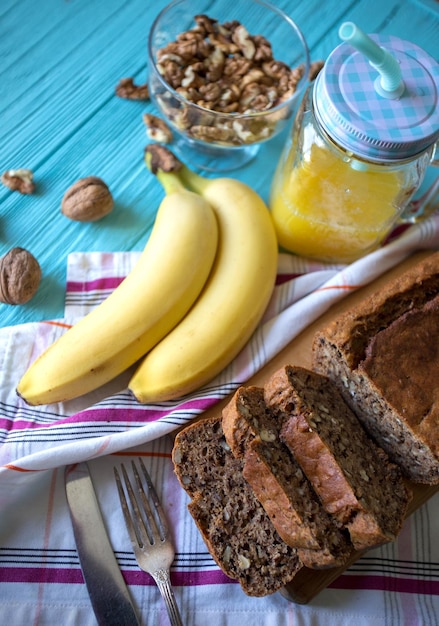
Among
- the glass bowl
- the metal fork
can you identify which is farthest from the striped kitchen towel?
the glass bowl

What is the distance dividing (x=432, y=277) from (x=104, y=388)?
961 mm

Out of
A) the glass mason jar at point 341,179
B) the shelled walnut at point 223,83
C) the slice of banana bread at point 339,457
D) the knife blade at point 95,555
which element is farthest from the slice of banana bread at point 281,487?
the shelled walnut at point 223,83

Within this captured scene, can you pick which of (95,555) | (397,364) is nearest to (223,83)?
(397,364)

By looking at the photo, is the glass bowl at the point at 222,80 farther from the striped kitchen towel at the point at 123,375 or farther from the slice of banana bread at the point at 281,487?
the slice of banana bread at the point at 281,487

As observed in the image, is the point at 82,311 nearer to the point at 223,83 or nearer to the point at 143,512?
the point at 143,512

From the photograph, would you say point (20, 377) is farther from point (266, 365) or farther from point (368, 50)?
point (368, 50)

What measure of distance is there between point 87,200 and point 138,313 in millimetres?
449

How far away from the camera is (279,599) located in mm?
1440

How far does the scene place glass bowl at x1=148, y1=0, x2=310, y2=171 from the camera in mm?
1729

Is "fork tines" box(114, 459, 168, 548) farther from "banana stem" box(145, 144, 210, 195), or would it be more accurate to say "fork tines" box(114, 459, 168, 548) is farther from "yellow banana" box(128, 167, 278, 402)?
"banana stem" box(145, 144, 210, 195)

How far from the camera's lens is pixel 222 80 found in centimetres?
183

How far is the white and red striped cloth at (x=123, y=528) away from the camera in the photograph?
1.41 m

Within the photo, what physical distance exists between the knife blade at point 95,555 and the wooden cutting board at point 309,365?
1.23 feet

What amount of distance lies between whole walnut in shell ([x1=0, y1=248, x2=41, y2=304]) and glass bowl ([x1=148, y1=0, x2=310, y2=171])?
63cm
